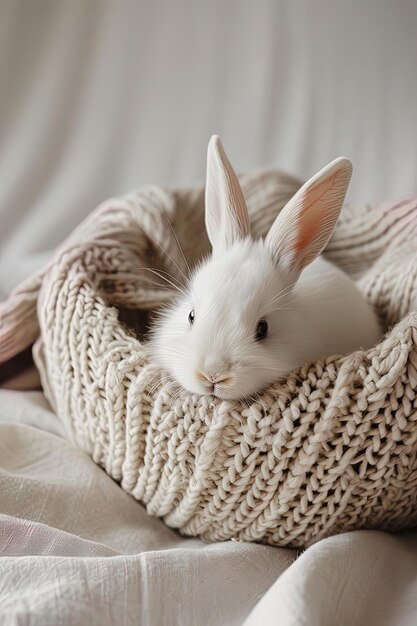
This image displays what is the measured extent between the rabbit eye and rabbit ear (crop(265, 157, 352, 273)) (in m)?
0.10

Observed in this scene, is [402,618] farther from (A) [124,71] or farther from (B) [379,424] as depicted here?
(A) [124,71]

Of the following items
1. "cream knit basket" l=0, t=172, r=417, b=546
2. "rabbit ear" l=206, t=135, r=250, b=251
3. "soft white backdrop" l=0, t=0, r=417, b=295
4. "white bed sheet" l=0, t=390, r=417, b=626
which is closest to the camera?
"white bed sheet" l=0, t=390, r=417, b=626

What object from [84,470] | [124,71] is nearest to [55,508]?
[84,470]

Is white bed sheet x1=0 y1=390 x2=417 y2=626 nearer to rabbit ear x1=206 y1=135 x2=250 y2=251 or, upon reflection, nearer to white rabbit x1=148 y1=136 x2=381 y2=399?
white rabbit x1=148 y1=136 x2=381 y2=399

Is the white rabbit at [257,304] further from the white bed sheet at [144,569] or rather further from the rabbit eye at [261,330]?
the white bed sheet at [144,569]

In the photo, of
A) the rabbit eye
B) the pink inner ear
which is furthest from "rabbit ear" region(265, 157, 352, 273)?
the rabbit eye

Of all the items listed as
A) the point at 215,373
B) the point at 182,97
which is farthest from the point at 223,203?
the point at 182,97

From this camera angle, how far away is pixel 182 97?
1.58 m

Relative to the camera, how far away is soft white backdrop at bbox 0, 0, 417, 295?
1.43 meters

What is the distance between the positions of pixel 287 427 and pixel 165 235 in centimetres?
48

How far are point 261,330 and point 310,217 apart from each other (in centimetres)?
16

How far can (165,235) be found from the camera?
1192mm

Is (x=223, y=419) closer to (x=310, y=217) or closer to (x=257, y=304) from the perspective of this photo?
(x=257, y=304)

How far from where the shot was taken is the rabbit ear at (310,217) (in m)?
0.89
